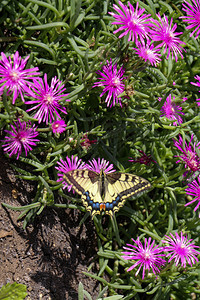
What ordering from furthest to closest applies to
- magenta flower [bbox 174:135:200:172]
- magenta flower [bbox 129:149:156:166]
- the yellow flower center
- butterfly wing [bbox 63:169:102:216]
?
magenta flower [bbox 129:149:156:166]
magenta flower [bbox 174:135:200:172]
butterfly wing [bbox 63:169:102:216]
the yellow flower center

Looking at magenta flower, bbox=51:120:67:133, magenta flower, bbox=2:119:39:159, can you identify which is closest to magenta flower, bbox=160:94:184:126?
magenta flower, bbox=51:120:67:133

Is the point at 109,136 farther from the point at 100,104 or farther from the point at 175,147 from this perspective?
the point at 175,147

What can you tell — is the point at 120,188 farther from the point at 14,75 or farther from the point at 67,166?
the point at 14,75

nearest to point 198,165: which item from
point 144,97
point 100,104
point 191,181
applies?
point 191,181

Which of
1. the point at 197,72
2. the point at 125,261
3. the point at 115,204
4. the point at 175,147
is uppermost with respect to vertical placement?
the point at 197,72

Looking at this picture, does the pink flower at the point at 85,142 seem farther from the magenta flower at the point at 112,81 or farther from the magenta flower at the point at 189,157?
the magenta flower at the point at 189,157

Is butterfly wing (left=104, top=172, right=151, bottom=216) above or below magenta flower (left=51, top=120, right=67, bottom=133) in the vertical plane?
Result: below

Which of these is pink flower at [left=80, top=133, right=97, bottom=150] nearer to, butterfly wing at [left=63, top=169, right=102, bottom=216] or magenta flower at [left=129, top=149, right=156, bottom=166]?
butterfly wing at [left=63, top=169, right=102, bottom=216]
